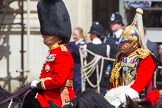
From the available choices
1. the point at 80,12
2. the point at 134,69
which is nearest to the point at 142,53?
the point at 134,69

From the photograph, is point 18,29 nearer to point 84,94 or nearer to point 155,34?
point 155,34

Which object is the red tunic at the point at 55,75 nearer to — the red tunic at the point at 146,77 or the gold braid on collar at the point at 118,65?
the gold braid on collar at the point at 118,65

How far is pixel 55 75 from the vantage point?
648 cm

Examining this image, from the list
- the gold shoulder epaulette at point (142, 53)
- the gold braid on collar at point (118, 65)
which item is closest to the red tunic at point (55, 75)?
the gold braid on collar at point (118, 65)

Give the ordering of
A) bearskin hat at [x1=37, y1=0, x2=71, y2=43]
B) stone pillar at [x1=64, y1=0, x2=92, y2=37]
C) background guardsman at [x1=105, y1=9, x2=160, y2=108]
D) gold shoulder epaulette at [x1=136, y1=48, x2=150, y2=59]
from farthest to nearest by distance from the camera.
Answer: stone pillar at [x1=64, y1=0, x2=92, y2=37], bearskin hat at [x1=37, y1=0, x2=71, y2=43], gold shoulder epaulette at [x1=136, y1=48, x2=150, y2=59], background guardsman at [x1=105, y1=9, x2=160, y2=108]

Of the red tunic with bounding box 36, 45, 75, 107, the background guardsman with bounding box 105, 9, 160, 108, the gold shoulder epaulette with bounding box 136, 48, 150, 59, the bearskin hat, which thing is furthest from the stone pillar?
→ the gold shoulder epaulette with bounding box 136, 48, 150, 59

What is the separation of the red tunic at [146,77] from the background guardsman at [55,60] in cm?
60

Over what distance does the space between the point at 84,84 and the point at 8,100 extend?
5435mm

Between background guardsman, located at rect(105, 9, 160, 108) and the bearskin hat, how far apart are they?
0.52 m

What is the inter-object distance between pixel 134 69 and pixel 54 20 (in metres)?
0.86

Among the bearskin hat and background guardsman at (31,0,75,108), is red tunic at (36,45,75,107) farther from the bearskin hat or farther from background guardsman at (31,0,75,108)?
the bearskin hat

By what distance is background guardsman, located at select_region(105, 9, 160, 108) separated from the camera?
6375 mm

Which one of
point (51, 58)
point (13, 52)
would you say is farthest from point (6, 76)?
point (51, 58)

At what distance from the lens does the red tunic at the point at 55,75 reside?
646 cm
